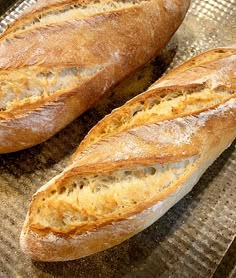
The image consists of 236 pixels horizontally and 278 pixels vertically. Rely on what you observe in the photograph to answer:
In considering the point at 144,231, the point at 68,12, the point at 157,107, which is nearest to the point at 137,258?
the point at 144,231

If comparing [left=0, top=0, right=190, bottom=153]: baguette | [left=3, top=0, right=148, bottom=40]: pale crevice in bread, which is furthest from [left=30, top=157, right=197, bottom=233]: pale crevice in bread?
[left=3, top=0, right=148, bottom=40]: pale crevice in bread

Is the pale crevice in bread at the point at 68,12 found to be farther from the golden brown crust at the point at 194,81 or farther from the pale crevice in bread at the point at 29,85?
the golden brown crust at the point at 194,81

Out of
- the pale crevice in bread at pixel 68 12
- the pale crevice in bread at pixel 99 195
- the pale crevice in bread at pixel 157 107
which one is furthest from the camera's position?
the pale crevice in bread at pixel 68 12

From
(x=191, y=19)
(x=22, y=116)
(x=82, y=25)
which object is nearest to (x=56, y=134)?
(x=22, y=116)

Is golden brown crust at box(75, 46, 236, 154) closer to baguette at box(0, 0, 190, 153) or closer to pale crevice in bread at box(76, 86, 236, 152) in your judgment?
pale crevice in bread at box(76, 86, 236, 152)

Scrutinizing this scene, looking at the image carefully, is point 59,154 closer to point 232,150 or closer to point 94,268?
point 94,268

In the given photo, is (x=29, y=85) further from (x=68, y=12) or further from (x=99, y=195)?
(x=99, y=195)

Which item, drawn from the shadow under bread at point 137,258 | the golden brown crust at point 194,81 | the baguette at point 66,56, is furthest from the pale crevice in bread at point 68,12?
the shadow under bread at point 137,258
